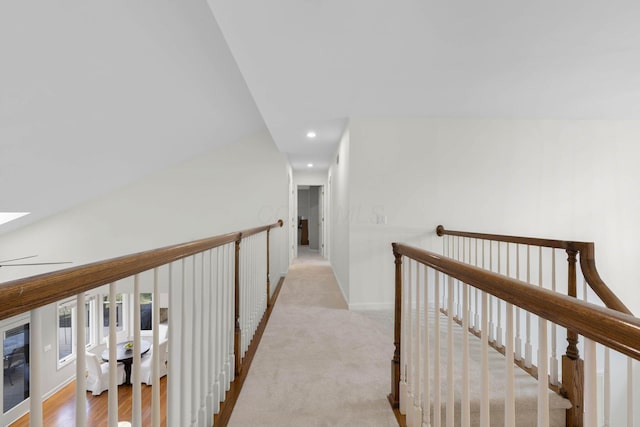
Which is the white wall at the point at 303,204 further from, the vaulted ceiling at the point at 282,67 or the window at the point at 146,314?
the vaulted ceiling at the point at 282,67

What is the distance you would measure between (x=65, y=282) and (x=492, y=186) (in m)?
3.78

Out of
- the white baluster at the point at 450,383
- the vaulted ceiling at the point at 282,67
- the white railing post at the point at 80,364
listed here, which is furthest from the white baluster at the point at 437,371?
the vaulted ceiling at the point at 282,67

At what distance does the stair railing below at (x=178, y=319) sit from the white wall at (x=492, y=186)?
5.20 ft

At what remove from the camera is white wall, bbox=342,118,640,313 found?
3.37m

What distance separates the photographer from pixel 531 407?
1556mm

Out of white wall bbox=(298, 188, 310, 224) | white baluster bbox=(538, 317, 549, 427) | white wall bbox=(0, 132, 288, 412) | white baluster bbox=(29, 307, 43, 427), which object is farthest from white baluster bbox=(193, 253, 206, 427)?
white wall bbox=(298, 188, 310, 224)

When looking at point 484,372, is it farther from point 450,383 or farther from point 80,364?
point 80,364

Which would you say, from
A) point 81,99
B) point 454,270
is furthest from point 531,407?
point 81,99

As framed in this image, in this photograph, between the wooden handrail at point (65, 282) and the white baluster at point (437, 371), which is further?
the white baluster at point (437, 371)

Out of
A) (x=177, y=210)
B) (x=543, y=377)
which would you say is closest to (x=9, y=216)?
(x=177, y=210)

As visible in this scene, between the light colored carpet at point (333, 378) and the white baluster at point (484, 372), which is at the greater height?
the white baluster at point (484, 372)

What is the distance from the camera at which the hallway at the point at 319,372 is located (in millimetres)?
1555

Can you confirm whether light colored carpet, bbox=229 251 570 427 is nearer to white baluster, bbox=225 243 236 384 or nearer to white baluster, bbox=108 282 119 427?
white baluster, bbox=225 243 236 384

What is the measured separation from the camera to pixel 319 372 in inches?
76.9
